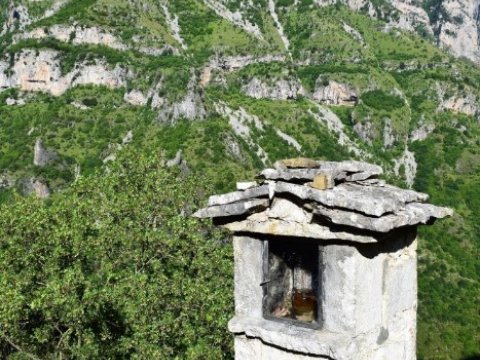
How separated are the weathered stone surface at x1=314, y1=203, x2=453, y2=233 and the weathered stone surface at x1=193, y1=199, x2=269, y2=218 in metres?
0.69

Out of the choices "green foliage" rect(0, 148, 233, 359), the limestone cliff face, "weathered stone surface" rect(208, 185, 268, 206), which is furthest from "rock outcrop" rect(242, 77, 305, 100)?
"weathered stone surface" rect(208, 185, 268, 206)

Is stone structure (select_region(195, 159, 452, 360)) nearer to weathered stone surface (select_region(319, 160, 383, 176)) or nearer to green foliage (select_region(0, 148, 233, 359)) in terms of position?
weathered stone surface (select_region(319, 160, 383, 176))

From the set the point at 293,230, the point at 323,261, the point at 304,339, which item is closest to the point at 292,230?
the point at 293,230

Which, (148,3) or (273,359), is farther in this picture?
(148,3)

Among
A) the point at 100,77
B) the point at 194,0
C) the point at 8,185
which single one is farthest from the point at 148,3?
the point at 8,185

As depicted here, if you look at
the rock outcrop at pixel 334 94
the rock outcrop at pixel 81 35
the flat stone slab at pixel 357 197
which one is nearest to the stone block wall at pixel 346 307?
the flat stone slab at pixel 357 197

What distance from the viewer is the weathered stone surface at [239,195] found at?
6453 mm

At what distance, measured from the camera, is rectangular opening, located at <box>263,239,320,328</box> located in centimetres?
650

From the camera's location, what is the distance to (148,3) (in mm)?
181250

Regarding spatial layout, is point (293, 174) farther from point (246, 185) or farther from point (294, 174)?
point (246, 185)

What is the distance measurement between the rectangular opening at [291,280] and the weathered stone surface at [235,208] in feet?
1.42

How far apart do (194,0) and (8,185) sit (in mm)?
115841

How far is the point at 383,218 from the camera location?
19.0 ft

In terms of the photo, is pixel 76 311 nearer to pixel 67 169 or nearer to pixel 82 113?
pixel 67 169
